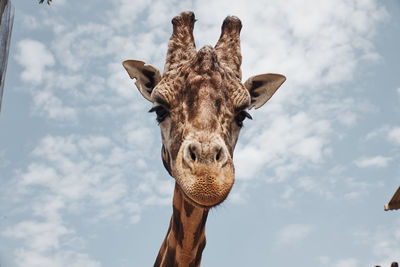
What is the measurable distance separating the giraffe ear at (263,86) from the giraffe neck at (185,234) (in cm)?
166

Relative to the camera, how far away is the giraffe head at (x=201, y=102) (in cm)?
330

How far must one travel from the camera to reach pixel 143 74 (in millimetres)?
5293

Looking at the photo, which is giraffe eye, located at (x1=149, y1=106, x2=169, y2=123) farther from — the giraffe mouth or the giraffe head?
the giraffe mouth

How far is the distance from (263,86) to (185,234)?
232 cm

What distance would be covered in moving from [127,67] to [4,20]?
2.87m

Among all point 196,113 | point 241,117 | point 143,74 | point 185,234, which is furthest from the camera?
point 143,74

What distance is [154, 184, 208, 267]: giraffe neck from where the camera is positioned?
15.5 ft

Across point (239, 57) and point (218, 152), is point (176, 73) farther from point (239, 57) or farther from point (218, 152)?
point (218, 152)

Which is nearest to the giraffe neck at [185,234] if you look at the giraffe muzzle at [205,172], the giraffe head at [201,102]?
the giraffe head at [201,102]

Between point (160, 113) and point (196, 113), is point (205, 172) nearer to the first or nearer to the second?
point (196, 113)

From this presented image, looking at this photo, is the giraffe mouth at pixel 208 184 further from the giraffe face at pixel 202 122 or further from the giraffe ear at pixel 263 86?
the giraffe ear at pixel 263 86

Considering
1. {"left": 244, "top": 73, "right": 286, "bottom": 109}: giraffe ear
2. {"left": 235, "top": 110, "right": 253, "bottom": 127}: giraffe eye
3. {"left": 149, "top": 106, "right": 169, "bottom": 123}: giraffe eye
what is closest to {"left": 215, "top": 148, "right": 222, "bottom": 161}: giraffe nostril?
{"left": 235, "top": 110, "right": 253, "bottom": 127}: giraffe eye

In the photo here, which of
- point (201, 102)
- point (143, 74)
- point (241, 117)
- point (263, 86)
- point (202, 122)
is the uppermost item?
point (143, 74)

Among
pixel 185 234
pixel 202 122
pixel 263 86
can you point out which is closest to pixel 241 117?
pixel 202 122
